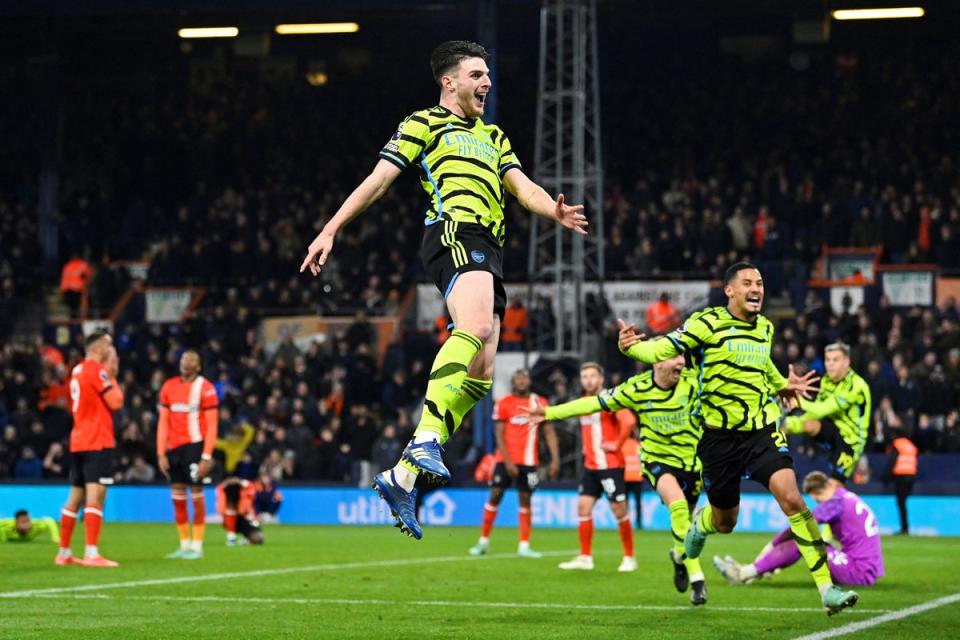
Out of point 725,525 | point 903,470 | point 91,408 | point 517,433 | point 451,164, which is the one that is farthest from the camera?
point 903,470

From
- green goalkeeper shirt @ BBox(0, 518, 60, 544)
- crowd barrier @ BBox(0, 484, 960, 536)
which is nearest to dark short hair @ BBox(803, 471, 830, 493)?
green goalkeeper shirt @ BBox(0, 518, 60, 544)

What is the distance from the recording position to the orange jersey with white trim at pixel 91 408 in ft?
52.5

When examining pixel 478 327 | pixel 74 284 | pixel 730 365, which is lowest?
pixel 730 365

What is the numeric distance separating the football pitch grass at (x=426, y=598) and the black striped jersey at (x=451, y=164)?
2759 millimetres

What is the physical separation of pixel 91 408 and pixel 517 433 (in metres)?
6.25

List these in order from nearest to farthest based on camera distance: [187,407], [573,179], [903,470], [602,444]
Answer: [602,444] < [187,407] < [903,470] < [573,179]

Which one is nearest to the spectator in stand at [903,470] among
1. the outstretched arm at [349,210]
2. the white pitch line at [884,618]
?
the white pitch line at [884,618]

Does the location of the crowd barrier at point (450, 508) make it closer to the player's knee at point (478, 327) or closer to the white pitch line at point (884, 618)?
the white pitch line at point (884, 618)

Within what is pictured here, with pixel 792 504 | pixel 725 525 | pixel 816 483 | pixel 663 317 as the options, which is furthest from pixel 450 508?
pixel 792 504

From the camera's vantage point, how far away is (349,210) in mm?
7863

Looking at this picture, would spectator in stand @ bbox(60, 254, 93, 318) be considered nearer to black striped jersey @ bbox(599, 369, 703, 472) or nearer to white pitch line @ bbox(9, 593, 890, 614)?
black striped jersey @ bbox(599, 369, 703, 472)

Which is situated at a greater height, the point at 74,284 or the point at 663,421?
the point at 74,284

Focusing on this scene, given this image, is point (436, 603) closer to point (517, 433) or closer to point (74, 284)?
point (517, 433)

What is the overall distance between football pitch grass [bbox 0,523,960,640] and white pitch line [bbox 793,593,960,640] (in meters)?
0.02
